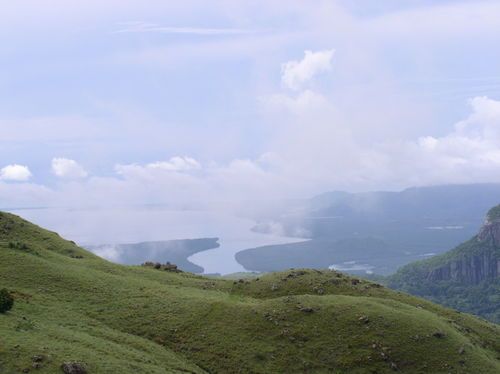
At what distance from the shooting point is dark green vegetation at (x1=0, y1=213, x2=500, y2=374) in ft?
131

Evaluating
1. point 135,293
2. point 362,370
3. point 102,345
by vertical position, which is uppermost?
point 135,293

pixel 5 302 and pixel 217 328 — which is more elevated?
pixel 5 302

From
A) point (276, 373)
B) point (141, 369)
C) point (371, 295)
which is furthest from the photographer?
point (371, 295)

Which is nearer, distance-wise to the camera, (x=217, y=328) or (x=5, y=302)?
(x=5, y=302)

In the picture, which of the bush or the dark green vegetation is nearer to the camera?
the dark green vegetation

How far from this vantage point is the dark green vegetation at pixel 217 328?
3978cm

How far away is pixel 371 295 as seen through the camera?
60812mm

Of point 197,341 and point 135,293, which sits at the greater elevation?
point 135,293

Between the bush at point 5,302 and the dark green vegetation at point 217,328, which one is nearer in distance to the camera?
the dark green vegetation at point 217,328

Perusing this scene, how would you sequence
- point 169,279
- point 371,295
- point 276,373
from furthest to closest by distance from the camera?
point 169,279 → point 371,295 → point 276,373

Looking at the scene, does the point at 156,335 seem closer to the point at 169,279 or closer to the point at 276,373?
the point at 276,373

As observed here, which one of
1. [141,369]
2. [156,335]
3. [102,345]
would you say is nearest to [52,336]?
[102,345]

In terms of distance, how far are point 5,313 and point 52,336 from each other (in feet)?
17.6

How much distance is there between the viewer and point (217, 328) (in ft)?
160
